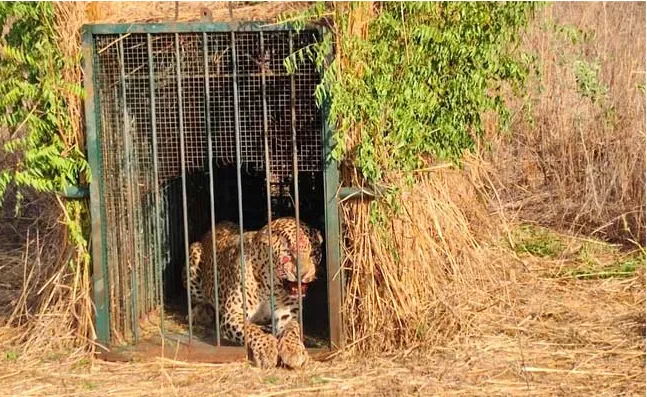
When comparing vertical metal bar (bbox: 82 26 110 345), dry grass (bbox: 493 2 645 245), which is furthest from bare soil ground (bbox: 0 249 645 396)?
dry grass (bbox: 493 2 645 245)

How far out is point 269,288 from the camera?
615 cm

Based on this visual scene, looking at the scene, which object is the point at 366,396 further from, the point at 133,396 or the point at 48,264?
the point at 48,264

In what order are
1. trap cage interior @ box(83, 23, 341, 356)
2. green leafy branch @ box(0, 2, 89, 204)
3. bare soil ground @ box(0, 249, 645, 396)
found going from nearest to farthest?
bare soil ground @ box(0, 249, 645, 396) < green leafy branch @ box(0, 2, 89, 204) < trap cage interior @ box(83, 23, 341, 356)

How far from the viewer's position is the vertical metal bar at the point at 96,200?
5418mm

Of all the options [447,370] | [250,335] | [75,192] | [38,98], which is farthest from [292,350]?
[38,98]

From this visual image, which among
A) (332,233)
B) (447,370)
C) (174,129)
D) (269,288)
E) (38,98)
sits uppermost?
(38,98)

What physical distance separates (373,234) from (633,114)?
3950 millimetres

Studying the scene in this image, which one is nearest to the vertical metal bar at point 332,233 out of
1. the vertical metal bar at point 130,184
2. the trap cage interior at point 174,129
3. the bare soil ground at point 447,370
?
the trap cage interior at point 174,129

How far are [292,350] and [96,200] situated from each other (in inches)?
55.2

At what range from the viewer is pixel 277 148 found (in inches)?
229

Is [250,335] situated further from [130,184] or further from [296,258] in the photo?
[130,184]

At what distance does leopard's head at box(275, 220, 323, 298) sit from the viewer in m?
5.87

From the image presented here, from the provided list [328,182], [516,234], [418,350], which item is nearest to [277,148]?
[328,182]

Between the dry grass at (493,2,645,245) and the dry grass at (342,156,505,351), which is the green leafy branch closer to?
the dry grass at (342,156,505,351)
